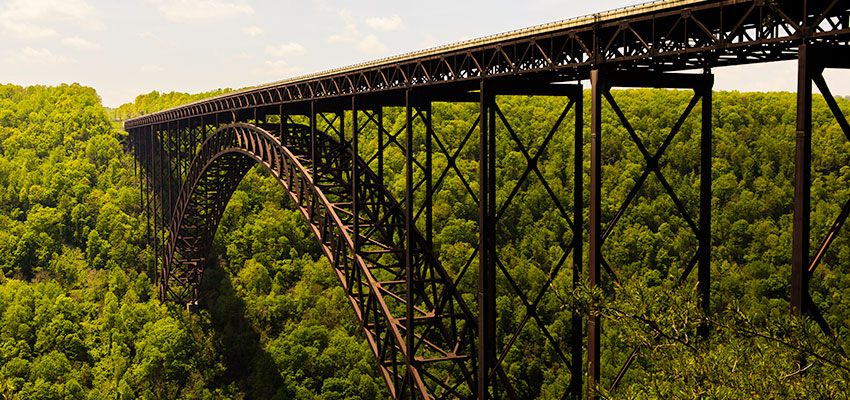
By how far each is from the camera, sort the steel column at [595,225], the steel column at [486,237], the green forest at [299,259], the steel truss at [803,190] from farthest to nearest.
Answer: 1. the green forest at [299,259]
2. the steel column at [486,237]
3. the steel column at [595,225]
4. the steel truss at [803,190]

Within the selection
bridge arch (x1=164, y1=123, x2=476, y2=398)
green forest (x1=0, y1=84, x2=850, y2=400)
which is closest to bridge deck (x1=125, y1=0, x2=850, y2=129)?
bridge arch (x1=164, y1=123, x2=476, y2=398)

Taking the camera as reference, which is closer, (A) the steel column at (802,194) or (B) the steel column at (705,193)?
(A) the steel column at (802,194)

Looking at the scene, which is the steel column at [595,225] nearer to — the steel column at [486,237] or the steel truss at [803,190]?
the steel column at [486,237]

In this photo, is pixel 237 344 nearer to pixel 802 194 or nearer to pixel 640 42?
pixel 640 42

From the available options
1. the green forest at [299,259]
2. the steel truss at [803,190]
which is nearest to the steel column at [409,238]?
the steel truss at [803,190]

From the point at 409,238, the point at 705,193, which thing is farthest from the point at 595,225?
the point at 409,238

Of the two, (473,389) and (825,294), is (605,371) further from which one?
(473,389)
